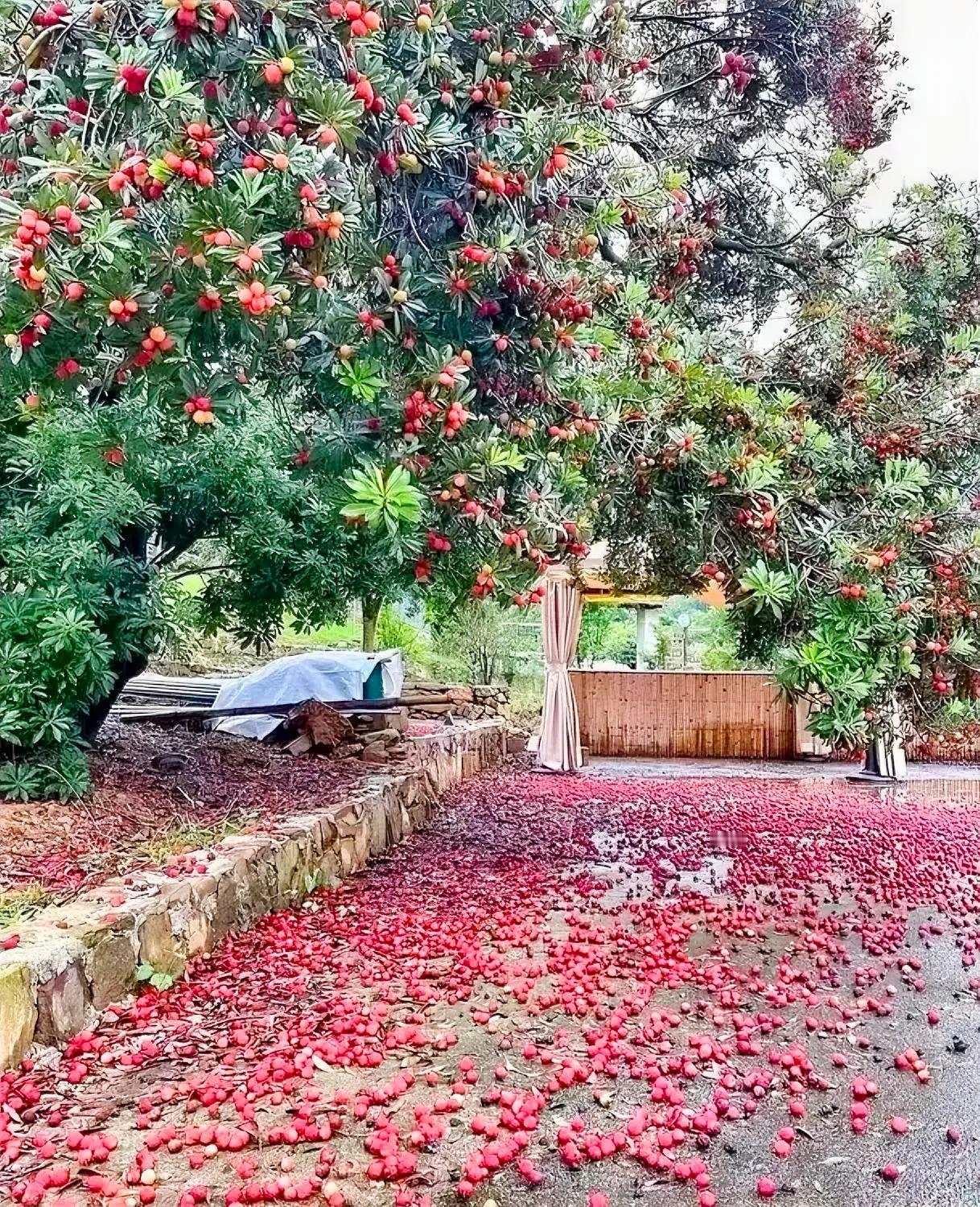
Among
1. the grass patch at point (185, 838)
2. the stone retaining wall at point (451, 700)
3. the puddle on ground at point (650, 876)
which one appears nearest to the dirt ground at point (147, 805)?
the grass patch at point (185, 838)

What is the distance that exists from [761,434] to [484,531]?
1542 millimetres

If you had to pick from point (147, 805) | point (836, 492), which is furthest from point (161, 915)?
point (836, 492)

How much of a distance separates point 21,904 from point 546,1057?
165 cm

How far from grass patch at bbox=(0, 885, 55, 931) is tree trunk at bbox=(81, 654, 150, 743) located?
1.72 metres

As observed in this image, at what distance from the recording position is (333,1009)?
272 centimetres

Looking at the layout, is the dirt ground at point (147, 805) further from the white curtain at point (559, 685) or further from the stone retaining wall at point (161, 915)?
the white curtain at point (559, 685)

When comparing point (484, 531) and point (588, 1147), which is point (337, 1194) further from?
point (484, 531)

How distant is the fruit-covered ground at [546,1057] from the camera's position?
6.10ft

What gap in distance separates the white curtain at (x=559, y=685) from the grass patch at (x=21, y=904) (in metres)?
5.41

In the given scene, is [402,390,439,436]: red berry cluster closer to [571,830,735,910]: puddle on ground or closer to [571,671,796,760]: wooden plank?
[571,830,735,910]: puddle on ground

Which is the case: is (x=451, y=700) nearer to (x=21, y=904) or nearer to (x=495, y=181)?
(x=21, y=904)

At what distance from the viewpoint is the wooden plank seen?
31.2ft

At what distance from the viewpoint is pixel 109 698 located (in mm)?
4543

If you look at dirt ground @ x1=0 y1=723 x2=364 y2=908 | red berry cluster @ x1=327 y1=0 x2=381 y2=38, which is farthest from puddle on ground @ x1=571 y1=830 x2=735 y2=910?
red berry cluster @ x1=327 y1=0 x2=381 y2=38
